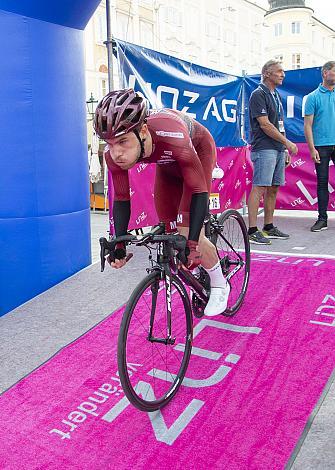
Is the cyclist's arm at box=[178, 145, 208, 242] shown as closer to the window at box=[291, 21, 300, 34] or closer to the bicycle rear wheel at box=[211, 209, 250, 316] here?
the bicycle rear wheel at box=[211, 209, 250, 316]

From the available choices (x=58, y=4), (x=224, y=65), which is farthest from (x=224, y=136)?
(x=224, y=65)

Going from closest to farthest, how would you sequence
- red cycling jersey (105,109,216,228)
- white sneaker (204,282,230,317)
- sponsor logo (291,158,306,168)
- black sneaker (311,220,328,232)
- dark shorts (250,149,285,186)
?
red cycling jersey (105,109,216,228) < white sneaker (204,282,230,317) < dark shorts (250,149,285,186) < black sneaker (311,220,328,232) < sponsor logo (291,158,306,168)

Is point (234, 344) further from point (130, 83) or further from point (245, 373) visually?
point (130, 83)

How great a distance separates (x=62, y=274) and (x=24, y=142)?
1.33m

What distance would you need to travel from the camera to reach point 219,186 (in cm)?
739

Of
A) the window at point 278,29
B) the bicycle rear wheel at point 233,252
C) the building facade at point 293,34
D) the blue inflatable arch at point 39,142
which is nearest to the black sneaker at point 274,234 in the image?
the bicycle rear wheel at point 233,252

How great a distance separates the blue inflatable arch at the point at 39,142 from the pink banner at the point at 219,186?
1.22m

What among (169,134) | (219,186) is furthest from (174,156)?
(219,186)

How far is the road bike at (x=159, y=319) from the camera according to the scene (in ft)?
7.77

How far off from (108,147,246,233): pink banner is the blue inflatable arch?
122cm

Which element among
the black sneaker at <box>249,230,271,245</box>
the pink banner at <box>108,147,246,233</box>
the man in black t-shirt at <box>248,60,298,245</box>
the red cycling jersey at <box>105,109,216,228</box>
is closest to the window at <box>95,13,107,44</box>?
the pink banner at <box>108,147,246,233</box>

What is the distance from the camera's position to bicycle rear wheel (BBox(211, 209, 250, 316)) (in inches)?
143

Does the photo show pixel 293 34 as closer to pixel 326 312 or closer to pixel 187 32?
pixel 187 32

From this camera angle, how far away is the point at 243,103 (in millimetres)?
7871
